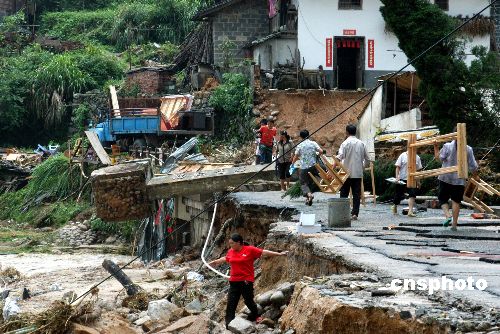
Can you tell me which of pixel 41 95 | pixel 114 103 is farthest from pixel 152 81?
pixel 41 95

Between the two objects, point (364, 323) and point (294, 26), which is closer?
point (364, 323)

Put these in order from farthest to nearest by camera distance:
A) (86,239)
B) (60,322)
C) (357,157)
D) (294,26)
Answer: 1. (294,26)
2. (86,239)
3. (357,157)
4. (60,322)

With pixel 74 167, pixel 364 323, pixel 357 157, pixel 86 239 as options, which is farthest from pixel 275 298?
pixel 74 167

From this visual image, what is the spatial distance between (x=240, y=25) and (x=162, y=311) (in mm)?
30330

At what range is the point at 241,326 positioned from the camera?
35.3 ft

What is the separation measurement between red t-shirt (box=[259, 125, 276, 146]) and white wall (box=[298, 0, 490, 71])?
1683cm

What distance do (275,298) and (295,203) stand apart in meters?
8.30

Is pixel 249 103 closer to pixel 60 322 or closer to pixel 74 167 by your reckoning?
pixel 74 167

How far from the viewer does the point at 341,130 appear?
36.0 m

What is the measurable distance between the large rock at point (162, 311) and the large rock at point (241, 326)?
3.80 m

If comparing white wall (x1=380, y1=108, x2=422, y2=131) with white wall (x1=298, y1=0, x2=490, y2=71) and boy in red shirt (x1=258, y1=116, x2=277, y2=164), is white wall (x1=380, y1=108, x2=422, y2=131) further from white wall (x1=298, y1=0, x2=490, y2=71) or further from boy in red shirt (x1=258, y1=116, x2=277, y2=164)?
white wall (x1=298, y1=0, x2=490, y2=71)

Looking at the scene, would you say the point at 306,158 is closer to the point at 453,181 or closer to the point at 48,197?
the point at 453,181

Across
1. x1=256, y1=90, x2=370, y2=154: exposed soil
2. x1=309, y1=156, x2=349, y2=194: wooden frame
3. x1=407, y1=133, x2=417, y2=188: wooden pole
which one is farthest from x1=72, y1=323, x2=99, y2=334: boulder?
x1=256, y1=90, x2=370, y2=154: exposed soil

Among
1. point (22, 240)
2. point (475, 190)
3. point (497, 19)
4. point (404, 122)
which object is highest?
point (497, 19)
